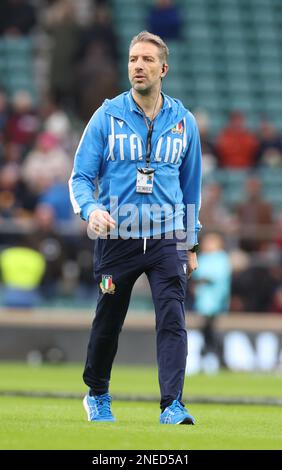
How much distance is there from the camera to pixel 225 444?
8016mm

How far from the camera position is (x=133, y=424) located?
30.2 ft

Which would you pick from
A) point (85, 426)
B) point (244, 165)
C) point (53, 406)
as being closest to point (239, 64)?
point (244, 165)

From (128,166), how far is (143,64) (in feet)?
2.19

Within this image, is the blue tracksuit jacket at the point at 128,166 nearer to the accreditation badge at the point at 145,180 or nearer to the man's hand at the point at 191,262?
the accreditation badge at the point at 145,180

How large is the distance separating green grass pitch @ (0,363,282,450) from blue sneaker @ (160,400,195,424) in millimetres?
91

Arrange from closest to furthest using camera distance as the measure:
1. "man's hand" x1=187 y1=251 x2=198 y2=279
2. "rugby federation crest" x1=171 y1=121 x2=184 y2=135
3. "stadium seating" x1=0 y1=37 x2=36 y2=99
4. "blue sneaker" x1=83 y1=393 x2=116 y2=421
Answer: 1. "rugby federation crest" x1=171 y1=121 x2=184 y2=135
2. "blue sneaker" x1=83 y1=393 x2=116 y2=421
3. "man's hand" x1=187 y1=251 x2=198 y2=279
4. "stadium seating" x1=0 y1=37 x2=36 y2=99

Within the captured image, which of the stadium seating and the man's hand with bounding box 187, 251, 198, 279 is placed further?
the stadium seating

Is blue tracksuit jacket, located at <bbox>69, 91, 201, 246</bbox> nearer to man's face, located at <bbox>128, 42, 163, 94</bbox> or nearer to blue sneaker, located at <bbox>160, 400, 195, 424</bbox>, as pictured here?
man's face, located at <bbox>128, 42, 163, 94</bbox>

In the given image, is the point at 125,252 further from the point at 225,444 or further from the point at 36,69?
the point at 36,69

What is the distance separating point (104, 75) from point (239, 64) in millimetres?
4321

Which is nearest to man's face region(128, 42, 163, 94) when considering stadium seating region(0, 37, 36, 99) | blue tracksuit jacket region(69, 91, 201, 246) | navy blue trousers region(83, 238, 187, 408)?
blue tracksuit jacket region(69, 91, 201, 246)

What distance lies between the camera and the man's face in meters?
9.16

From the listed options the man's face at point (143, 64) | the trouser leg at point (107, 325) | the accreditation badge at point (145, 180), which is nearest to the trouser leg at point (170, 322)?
→ the trouser leg at point (107, 325)

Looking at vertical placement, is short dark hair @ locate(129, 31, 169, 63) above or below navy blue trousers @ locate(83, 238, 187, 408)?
above
